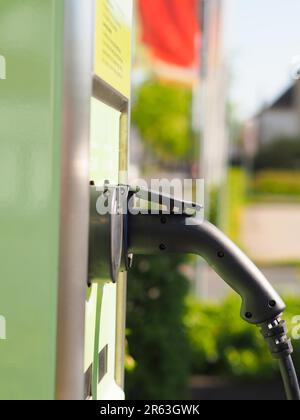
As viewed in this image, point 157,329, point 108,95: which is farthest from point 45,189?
point 157,329

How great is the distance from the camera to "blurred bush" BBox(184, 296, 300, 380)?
5.36 metres

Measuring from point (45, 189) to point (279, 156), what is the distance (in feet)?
125

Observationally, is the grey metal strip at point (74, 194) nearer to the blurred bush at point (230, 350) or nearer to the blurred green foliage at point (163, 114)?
the blurred bush at point (230, 350)

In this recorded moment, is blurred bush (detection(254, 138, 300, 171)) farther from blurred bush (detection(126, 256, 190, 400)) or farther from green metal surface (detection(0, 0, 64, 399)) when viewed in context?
green metal surface (detection(0, 0, 64, 399))

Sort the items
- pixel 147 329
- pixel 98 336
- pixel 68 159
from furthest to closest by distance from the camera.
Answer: pixel 147 329 < pixel 98 336 < pixel 68 159

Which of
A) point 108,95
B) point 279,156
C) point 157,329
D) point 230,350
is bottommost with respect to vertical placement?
point 230,350

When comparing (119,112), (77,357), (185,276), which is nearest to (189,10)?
(185,276)

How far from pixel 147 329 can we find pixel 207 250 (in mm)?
3055

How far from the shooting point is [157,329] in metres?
4.19

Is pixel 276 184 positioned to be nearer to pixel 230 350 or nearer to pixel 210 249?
pixel 230 350

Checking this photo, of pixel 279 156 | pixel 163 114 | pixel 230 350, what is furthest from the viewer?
pixel 279 156

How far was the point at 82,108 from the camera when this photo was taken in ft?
3.12

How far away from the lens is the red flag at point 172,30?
5.93 m
